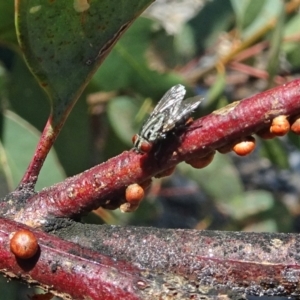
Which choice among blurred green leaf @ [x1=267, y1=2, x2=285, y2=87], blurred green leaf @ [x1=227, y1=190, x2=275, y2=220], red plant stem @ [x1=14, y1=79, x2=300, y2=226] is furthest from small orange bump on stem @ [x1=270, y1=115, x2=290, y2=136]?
blurred green leaf @ [x1=227, y1=190, x2=275, y2=220]

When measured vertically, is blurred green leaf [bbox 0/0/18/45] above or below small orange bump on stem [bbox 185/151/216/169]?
above

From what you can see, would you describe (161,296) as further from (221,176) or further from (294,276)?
(221,176)

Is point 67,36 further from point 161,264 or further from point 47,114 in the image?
point 47,114

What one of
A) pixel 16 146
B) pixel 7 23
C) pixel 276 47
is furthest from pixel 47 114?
pixel 276 47

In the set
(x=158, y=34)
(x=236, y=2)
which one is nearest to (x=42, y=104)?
(x=158, y=34)

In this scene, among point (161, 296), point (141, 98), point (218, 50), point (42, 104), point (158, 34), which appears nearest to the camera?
point (161, 296)

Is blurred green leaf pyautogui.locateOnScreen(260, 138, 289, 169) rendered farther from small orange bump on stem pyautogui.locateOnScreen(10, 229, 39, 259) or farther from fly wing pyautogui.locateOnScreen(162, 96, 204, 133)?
small orange bump on stem pyautogui.locateOnScreen(10, 229, 39, 259)
